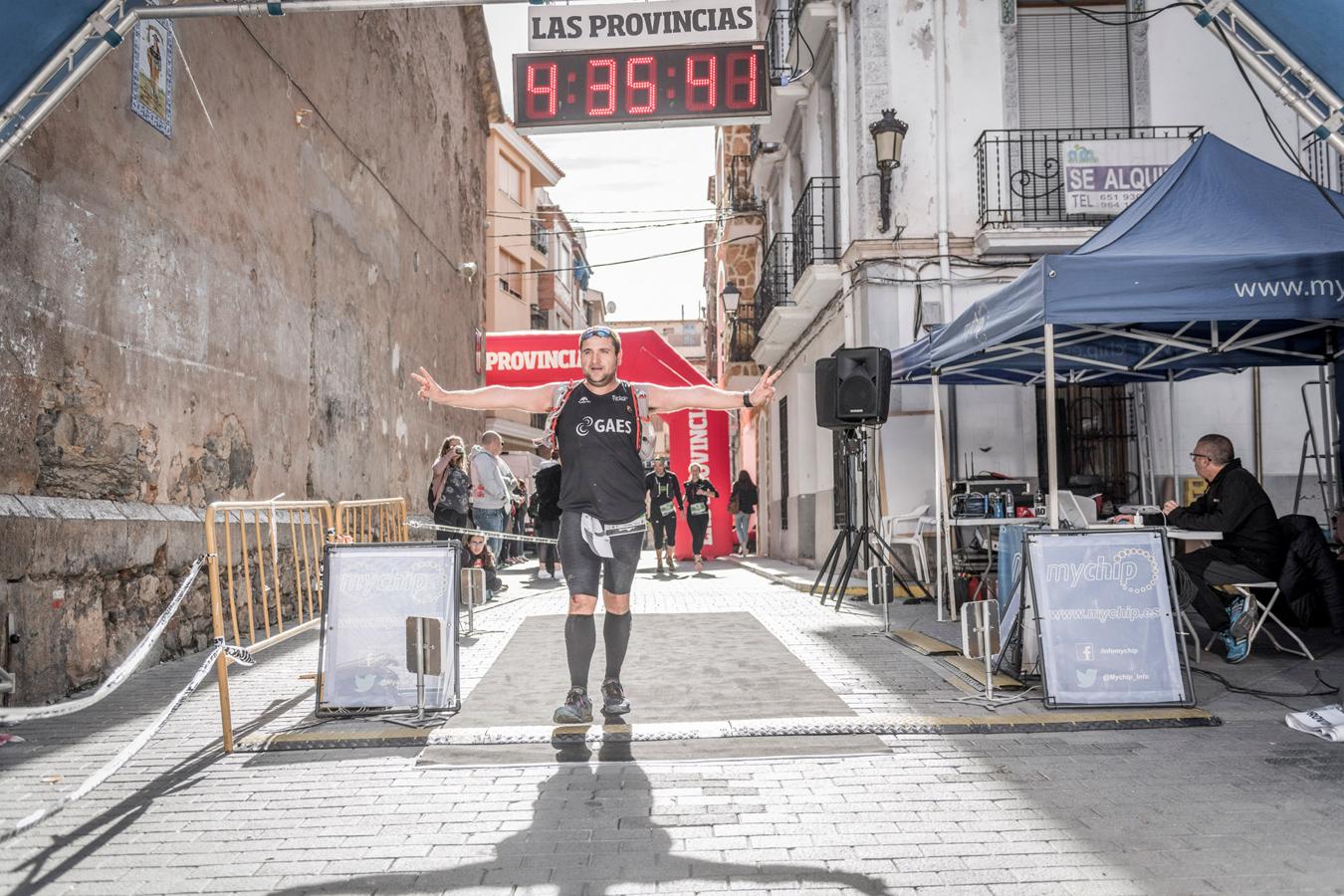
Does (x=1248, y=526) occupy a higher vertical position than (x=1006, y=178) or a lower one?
lower

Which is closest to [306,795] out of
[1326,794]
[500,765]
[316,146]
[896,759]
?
[500,765]

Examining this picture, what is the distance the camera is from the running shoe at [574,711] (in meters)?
5.37

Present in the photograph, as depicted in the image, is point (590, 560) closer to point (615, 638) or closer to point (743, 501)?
point (615, 638)

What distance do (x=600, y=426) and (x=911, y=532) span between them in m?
8.48

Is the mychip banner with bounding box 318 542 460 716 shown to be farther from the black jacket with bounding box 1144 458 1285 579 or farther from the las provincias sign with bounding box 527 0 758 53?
the las provincias sign with bounding box 527 0 758 53

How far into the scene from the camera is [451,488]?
11602mm

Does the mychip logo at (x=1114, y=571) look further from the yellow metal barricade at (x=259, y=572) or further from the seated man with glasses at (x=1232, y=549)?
Result: the yellow metal barricade at (x=259, y=572)

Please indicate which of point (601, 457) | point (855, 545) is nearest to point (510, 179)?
point (855, 545)

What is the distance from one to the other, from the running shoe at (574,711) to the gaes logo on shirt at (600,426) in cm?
129

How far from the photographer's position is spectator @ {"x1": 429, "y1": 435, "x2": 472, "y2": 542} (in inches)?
456

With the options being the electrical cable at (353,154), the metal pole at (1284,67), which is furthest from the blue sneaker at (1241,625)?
the electrical cable at (353,154)

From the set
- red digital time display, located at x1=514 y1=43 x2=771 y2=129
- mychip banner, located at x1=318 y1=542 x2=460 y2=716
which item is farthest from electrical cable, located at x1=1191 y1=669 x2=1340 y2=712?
red digital time display, located at x1=514 y1=43 x2=771 y2=129

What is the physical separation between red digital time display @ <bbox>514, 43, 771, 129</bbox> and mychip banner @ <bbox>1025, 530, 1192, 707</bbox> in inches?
226

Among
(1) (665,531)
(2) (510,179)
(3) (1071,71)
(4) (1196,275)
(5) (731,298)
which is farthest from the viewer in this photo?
(2) (510,179)
